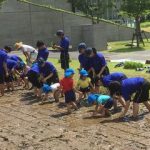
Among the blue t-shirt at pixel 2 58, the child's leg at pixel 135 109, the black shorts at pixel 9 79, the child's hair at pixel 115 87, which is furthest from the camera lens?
the black shorts at pixel 9 79

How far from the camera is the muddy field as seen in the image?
8469 mm

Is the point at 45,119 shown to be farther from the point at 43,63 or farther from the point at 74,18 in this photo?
the point at 74,18

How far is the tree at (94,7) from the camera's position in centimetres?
4016

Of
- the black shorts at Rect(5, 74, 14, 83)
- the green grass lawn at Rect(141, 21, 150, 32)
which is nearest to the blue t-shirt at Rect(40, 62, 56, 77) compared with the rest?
the black shorts at Rect(5, 74, 14, 83)

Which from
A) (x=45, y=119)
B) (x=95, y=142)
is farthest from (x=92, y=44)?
(x=95, y=142)

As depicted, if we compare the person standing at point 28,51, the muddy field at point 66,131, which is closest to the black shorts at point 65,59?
the person standing at point 28,51

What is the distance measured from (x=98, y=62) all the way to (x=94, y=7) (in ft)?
92.4

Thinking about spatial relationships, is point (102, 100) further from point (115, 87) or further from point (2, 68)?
point (2, 68)

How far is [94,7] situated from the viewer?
40062 millimetres

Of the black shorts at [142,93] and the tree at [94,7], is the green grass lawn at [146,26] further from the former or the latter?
the black shorts at [142,93]

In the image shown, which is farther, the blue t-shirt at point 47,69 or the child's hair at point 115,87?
the blue t-shirt at point 47,69

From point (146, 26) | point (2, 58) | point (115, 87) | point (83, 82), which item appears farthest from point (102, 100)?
point (146, 26)

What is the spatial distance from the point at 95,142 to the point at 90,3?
33.9 m

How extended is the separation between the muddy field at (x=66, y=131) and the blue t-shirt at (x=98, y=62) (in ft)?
4.54
